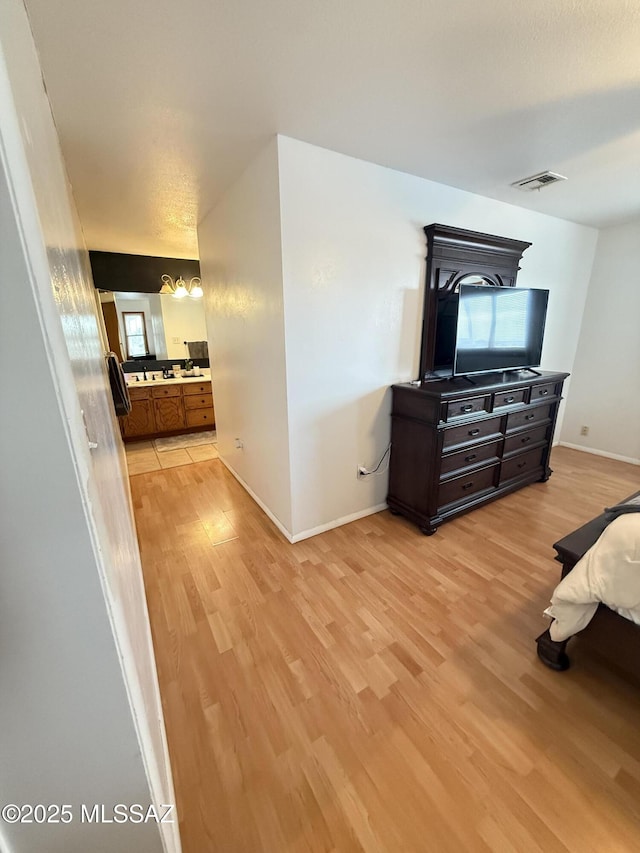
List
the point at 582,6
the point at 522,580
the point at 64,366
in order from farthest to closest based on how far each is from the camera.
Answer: the point at 522,580
the point at 582,6
the point at 64,366

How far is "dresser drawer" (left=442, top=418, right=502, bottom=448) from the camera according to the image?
2.28m

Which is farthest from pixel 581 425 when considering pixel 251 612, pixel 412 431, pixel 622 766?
pixel 251 612

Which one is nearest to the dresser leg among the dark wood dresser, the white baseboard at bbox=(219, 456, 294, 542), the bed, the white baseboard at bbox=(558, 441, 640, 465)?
the bed

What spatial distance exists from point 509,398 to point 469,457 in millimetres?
582

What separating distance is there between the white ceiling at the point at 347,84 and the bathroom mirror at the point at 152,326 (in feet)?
7.05

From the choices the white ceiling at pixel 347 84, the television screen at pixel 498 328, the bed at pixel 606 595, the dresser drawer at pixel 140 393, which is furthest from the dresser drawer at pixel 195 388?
the bed at pixel 606 595

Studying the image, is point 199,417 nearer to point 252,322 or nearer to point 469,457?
point 252,322

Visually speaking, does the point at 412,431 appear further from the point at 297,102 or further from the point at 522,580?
the point at 297,102

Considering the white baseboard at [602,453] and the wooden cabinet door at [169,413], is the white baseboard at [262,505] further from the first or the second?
the white baseboard at [602,453]

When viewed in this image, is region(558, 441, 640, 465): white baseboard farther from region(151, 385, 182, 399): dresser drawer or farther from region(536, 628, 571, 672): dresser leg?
region(151, 385, 182, 399): dresser drawer

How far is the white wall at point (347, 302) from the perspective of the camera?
1.94m

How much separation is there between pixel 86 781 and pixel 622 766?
1.62 m

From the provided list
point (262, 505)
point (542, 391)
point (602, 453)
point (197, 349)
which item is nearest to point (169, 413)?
point (197, 349)

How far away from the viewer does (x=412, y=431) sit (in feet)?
7.84
